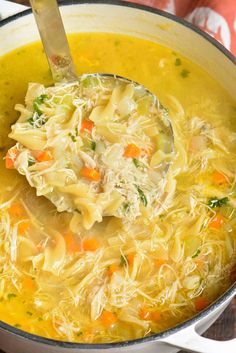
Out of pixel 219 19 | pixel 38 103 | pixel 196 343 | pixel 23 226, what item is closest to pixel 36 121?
pixel 38 103

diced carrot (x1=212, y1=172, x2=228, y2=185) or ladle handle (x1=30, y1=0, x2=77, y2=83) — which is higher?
ladle handle (x1=30, y1=0, x2=77, y2=83)

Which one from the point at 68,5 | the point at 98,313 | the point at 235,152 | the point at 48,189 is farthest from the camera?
the point at 68,5

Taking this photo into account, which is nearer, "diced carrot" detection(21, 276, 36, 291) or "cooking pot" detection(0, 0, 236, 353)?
"diced carrot" detection(21, 276, 36, 291)

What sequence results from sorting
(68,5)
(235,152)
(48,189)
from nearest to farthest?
(48,189) → (235,152) → (68,5)

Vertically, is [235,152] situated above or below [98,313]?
above

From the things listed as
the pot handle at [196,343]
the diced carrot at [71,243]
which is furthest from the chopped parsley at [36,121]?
the pot handle at [196,343]

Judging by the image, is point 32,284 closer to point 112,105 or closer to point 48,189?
point 48,189

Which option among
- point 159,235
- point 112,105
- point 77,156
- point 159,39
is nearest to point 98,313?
point 159,235

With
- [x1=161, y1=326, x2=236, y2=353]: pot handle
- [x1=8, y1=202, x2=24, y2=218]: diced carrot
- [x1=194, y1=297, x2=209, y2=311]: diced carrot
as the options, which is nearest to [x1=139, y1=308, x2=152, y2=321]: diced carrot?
Answer: [x1=194, y1=297, x2=209, y2=311]: diced carrot

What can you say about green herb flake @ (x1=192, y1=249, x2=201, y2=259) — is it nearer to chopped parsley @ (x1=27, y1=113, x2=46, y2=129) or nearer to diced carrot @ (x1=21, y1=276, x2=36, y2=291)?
diced carrot @ (x1=21, y1=276, x2=36, y2=291)
